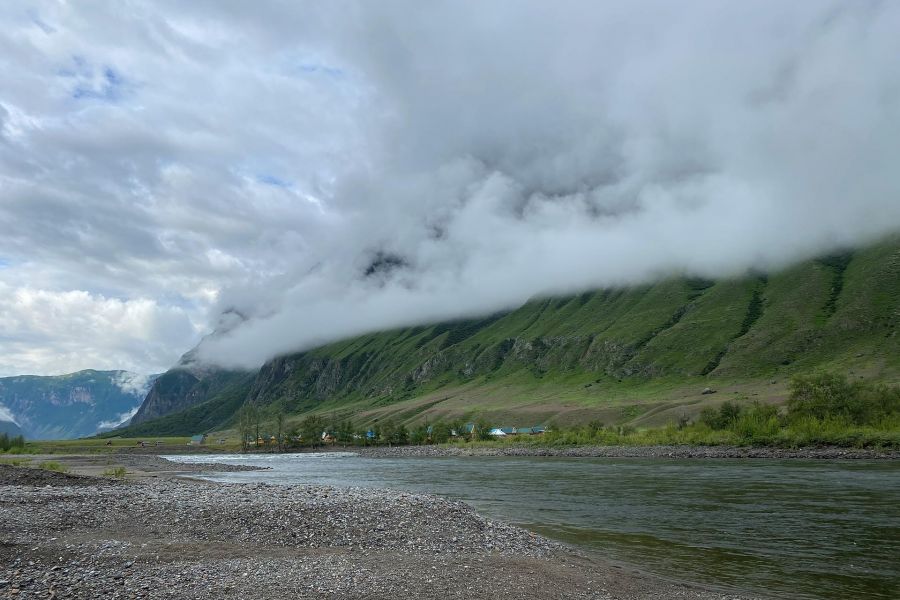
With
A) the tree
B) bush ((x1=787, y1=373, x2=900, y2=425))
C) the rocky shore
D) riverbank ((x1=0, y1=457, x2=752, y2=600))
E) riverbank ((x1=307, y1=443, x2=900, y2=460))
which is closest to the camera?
riverbank ((x1=0, y1=457, x2=752, y2=600))

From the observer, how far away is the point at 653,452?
124 m

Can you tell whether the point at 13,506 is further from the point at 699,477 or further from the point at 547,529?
the point at 699,477

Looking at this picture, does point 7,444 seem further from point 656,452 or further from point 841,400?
point 841,400

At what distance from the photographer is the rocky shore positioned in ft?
330

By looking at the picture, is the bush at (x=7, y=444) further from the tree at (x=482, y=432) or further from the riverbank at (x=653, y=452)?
the tree at (x=482, y=432)

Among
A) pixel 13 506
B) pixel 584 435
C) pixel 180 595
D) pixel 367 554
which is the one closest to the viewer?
pixel 180 595

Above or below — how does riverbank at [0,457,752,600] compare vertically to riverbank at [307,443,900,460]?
above

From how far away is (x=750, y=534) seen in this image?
117 feet

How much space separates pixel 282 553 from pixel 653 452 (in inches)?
4453

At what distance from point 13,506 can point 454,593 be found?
2948 cm

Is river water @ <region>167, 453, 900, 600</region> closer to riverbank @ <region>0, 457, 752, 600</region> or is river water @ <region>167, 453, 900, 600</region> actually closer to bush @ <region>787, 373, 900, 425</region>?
riverbank @ <region>0, 457, 752, 600</region>

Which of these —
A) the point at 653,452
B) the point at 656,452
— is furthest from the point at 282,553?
the point at 653,452

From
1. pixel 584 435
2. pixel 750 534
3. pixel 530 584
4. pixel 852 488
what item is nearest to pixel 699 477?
pixel 852 488

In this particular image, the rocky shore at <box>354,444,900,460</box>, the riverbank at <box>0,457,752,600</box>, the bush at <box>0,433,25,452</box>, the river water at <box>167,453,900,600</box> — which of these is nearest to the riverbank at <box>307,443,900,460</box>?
the rocky shore at <box>354,444,900,460</box>
